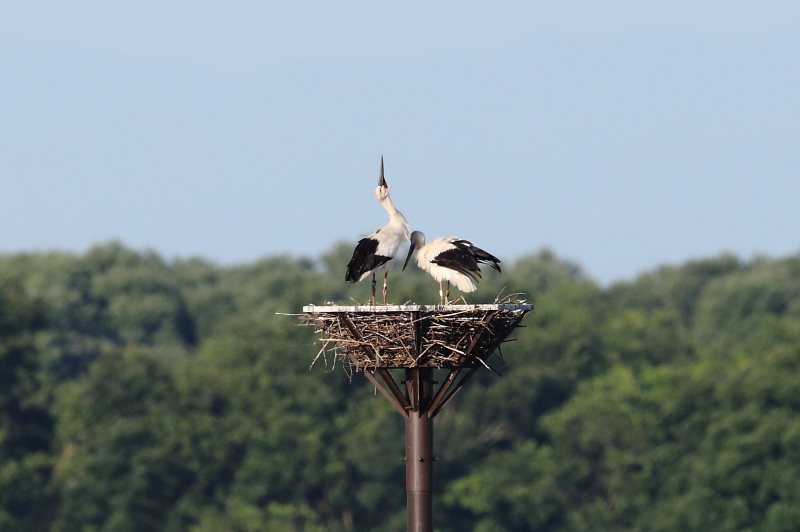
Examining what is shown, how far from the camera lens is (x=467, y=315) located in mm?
25125

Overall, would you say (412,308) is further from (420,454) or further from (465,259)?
(420,454)

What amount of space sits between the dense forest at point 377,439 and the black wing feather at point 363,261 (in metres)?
54.9

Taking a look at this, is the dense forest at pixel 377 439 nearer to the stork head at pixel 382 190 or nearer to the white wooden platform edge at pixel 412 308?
the stork head at pixel 382 190

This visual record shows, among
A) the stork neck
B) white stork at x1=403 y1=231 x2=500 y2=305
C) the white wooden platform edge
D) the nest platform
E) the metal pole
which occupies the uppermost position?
the stork neck

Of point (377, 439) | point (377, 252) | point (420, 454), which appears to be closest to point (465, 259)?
point (377, 252)

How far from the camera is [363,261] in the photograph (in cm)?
2622

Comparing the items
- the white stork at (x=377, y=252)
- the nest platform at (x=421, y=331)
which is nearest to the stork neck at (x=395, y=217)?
the white stork at (x=377, y=252)

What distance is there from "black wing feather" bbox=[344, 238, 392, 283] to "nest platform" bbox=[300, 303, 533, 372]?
30.6 inches

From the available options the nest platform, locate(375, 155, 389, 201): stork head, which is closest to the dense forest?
locate(375, 155, 389, 201): stork head

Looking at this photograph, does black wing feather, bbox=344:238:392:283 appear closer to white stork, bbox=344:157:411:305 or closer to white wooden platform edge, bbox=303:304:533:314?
white stork, bbox=344:157:411:305

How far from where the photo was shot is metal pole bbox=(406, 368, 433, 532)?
84.8ft

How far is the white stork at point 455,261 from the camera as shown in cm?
2606

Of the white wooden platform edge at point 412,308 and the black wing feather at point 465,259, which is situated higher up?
the black wing feather at point 465,259

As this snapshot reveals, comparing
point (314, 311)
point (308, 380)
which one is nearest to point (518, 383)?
point (308, 380)
